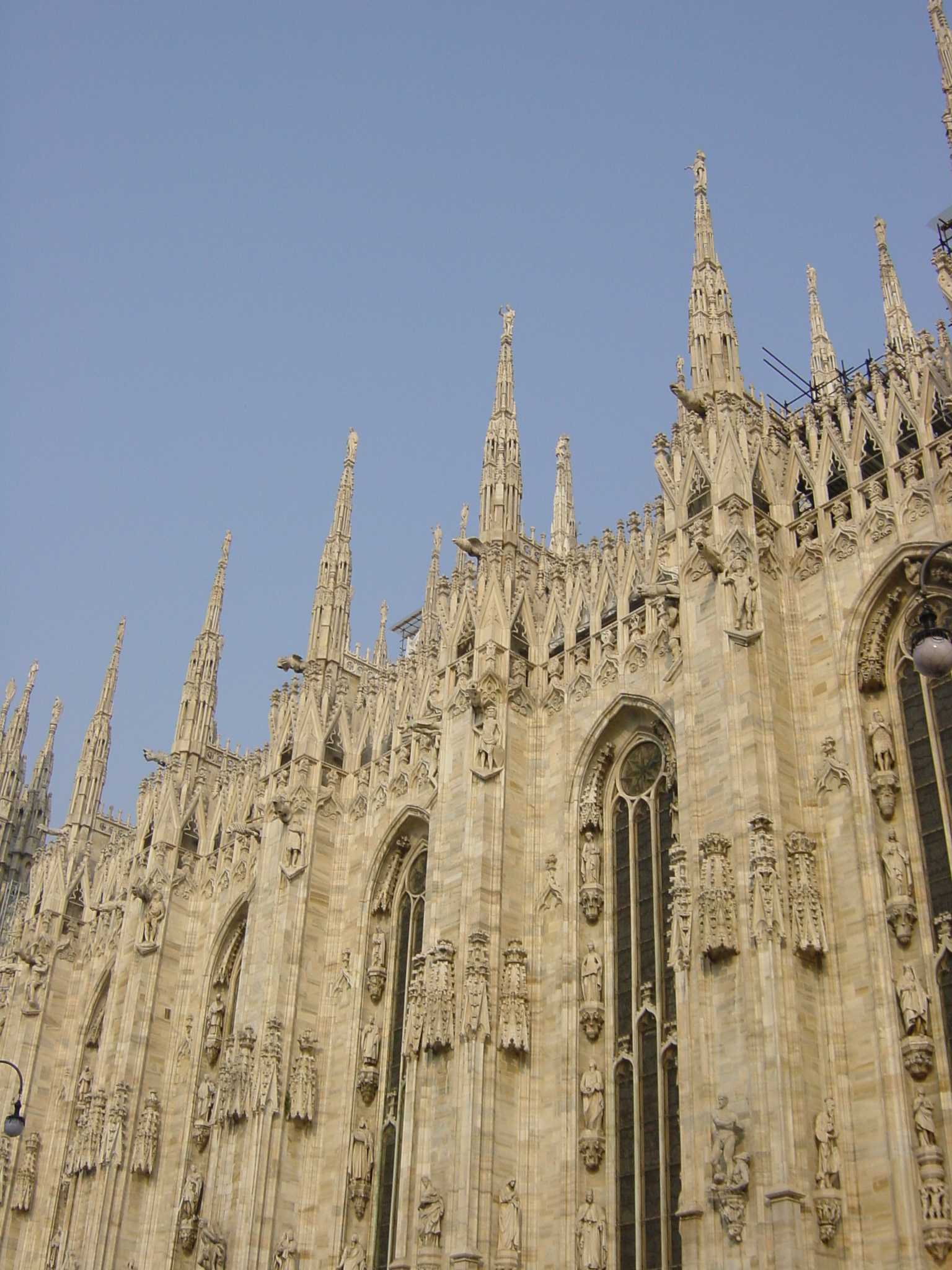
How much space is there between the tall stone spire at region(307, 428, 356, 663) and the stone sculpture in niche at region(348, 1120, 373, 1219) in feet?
38.3

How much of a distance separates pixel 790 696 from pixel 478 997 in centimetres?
734

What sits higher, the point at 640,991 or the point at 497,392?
the point at 497,392

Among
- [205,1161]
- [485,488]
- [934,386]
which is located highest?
[485,488]

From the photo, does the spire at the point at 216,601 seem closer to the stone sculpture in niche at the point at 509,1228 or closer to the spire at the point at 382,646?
the spire at the point at 382,646

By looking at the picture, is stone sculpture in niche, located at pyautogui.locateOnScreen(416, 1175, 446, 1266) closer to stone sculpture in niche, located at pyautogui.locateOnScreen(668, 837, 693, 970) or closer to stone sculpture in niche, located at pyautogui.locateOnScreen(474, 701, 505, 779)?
stone sculpture in niche, located at pyautogui.locateOnScreen(668, 837, 693, 970)

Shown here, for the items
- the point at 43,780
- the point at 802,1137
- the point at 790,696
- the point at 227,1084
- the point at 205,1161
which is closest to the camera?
the point at 802,1137

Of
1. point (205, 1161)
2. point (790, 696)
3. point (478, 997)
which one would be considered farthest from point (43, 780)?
point (790, 696)

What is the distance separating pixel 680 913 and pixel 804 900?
1893mm

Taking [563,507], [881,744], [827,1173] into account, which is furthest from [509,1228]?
[563,507]

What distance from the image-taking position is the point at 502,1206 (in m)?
21.8

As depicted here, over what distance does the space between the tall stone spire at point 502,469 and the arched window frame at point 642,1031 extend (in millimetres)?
6381

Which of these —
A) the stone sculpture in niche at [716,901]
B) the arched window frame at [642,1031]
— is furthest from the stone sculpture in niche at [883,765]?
the arched window frame at [642,1031]

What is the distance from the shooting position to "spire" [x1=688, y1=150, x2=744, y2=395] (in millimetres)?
25391

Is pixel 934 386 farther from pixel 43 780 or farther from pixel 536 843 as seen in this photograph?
pixel 43 780
